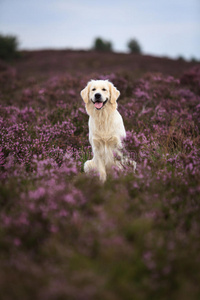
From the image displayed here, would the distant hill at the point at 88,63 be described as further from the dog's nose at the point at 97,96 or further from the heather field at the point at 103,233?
the heather field at the point at 103,233

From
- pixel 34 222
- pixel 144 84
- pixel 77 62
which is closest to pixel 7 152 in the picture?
pixel 34 222

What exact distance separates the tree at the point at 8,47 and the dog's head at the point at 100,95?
20614 mm

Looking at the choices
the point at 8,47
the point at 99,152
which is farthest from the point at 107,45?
the point at 99,152

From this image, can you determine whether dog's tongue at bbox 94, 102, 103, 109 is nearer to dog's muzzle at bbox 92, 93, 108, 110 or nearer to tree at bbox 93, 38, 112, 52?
dog's muzzle at bbox 92, 93, 108, 110

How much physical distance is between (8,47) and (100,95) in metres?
21.6

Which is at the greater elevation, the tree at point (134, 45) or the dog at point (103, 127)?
the tree at point (134, 45)

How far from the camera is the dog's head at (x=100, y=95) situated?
11.8 feet

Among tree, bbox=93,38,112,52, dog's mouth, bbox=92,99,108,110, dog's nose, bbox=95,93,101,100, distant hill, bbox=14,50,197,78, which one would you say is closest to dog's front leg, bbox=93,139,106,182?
dog's mouth, bbox=92,99,108,110

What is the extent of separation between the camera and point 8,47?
21.3 m

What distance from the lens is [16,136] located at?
4301mm

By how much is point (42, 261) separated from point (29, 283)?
0.25m

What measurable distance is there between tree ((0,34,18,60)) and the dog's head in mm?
20614

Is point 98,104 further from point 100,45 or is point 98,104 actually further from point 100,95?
point 100,45

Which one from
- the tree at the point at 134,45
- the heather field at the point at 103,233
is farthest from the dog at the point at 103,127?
the tree at the point at 134,45
